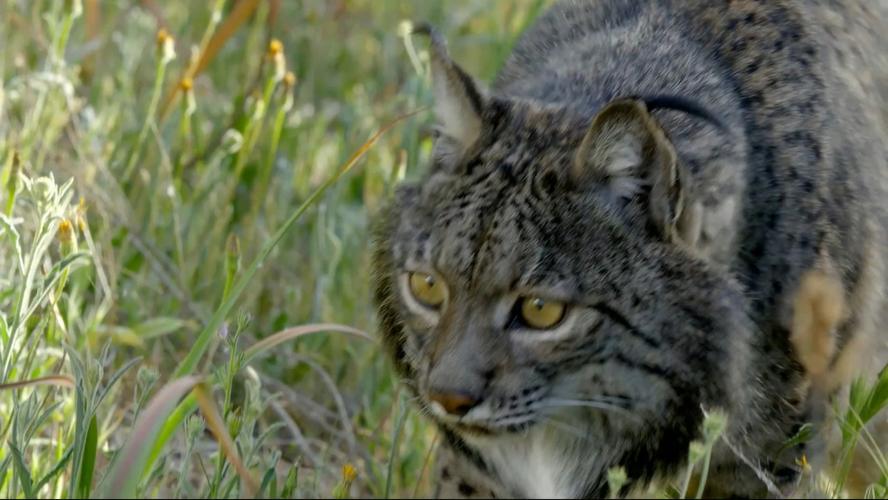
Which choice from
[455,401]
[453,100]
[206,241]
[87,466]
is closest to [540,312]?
[455,401]

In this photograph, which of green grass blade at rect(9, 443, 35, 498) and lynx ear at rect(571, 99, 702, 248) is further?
lynx ear at rect(571, 99, 702, 248)

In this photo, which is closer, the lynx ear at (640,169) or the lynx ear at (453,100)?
the lynx ear at (640,169)

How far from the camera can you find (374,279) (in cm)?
376

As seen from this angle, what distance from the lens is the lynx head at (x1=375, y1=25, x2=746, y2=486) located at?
3107 mm

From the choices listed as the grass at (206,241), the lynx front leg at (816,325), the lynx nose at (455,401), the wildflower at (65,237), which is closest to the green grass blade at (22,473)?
the grass at (206,241)

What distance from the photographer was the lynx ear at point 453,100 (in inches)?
128

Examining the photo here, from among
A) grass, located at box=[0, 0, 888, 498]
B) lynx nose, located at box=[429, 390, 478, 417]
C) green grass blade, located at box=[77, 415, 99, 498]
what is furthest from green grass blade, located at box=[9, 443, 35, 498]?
lynx nose, located at box=[429, 390, 478, 417]

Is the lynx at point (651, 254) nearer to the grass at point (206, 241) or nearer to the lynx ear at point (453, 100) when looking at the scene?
the lynx ear at point (453, 100)

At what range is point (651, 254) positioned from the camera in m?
3.19

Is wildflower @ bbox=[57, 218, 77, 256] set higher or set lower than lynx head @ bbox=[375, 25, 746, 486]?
higher

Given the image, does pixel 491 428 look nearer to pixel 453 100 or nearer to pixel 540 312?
pixel 540 312

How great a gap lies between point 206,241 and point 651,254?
2093 millimetres

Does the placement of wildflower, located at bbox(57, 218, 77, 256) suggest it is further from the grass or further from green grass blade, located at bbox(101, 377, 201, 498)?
green grass blade, located at bbox(101, 377, 201, 498)

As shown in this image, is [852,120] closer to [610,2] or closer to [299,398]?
[610,2]
